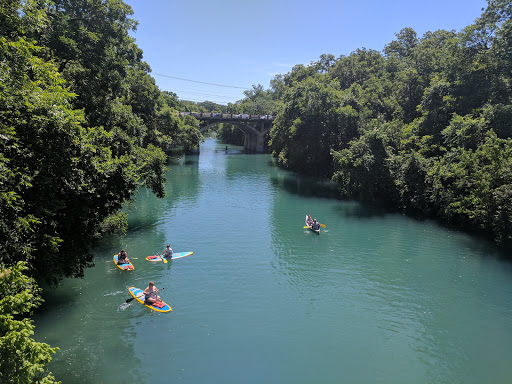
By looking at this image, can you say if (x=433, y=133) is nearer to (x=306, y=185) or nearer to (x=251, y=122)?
(x=306, y=185)

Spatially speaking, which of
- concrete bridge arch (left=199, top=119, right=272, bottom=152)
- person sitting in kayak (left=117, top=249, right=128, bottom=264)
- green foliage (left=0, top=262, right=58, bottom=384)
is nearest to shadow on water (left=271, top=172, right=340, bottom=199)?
person sitting in kayak (left=117, top=249, right=128, bottom=264)

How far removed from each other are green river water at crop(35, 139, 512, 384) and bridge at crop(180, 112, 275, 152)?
54414 millimetres

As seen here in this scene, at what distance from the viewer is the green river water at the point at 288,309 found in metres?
11.9

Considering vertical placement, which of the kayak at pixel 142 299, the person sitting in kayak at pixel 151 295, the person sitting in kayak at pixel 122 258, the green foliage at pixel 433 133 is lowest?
the kayak at pixel 142 299

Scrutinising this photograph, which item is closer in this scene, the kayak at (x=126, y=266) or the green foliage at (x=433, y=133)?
the kayak at (x=126, y=266)

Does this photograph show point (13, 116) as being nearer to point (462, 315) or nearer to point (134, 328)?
point (134, 328)

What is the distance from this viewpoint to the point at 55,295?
603 inches

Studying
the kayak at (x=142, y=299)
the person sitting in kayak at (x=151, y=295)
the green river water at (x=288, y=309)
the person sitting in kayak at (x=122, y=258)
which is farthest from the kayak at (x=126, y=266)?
the person sitting in kayak at (x=151, y=295)

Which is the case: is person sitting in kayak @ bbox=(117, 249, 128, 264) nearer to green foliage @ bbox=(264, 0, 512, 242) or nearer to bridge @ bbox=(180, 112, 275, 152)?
green foliage @ bbox=(264, 0, 512, 242)

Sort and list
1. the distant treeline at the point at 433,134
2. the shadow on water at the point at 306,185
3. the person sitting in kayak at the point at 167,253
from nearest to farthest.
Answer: the person sitting in kayak at the point at 167,253 < the distant treeline at the point at 433,134 < the shadow on water at the point at 306,185

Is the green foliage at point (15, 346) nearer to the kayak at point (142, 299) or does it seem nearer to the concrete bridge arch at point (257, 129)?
the kayak at point (142, 299)

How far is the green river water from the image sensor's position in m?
11.9

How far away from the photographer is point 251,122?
8681 centimetres

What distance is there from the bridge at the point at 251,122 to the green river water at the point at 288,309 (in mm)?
54414
